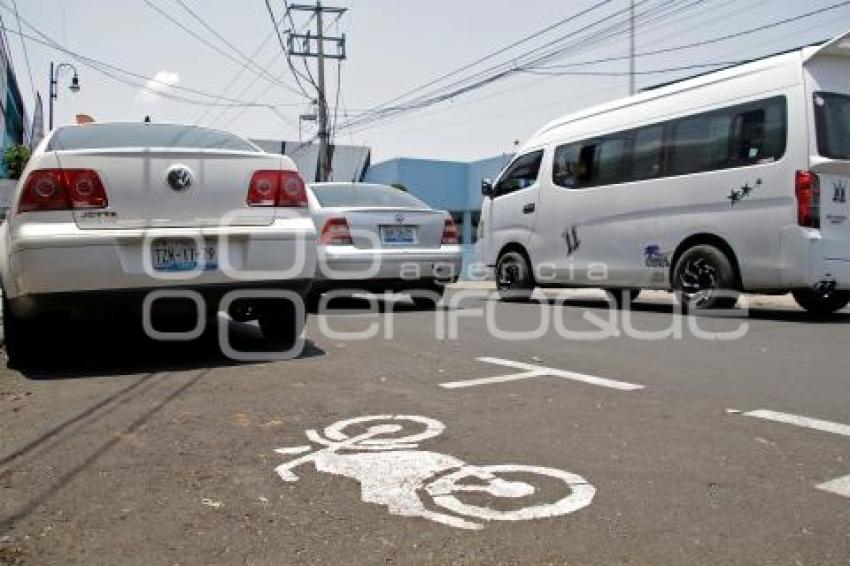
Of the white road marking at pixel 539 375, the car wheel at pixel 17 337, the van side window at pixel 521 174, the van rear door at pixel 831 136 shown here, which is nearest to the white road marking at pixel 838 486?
the white road marking at pixel 539 375

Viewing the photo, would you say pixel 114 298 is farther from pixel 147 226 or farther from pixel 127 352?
pixel 127 352

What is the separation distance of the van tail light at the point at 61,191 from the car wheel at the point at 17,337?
0.80 meters

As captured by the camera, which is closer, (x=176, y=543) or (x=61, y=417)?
(x=176, y=543)

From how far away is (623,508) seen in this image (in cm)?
268

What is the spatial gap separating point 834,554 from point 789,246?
596cm

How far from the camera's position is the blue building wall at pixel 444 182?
41.5 m

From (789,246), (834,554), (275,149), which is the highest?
(275,149)

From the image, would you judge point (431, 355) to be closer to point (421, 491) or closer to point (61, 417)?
point (61, 417)

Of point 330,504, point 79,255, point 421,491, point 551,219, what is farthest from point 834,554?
point 551,219

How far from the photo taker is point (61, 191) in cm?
493

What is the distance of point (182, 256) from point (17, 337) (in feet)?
4.22

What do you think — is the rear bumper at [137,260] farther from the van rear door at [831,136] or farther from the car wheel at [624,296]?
the car wheel at [624,296]

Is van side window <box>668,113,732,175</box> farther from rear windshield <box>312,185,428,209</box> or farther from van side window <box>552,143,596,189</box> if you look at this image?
rear windshield <box>312,185,428,209</box>

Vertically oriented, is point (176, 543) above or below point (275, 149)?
below
